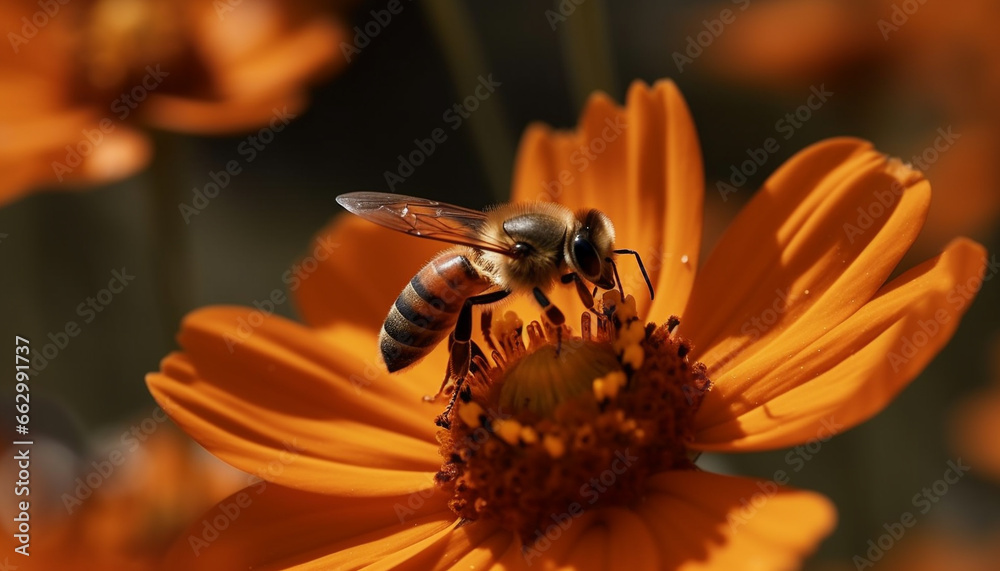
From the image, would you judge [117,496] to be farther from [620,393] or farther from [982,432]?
[982,432]

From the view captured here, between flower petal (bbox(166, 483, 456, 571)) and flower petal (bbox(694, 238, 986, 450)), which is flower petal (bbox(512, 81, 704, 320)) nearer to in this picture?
flower petal (bbox(694, 238, 986, 450))

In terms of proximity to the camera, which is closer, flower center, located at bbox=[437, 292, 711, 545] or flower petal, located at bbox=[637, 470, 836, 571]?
flower petal, located at bbox=[637, 470, 836, 571]

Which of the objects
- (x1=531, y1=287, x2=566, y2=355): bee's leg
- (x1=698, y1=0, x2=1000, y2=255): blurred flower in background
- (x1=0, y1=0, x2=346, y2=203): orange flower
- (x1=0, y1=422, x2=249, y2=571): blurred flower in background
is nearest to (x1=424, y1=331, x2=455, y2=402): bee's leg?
(x1=531, y1=287, x2=566, y2=355): bee's leg

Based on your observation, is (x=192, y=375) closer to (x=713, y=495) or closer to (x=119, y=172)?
(x=119, y=172)

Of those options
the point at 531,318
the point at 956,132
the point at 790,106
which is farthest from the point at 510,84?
the point at 531,318

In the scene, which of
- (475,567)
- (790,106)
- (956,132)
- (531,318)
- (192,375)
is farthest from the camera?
(790,106)

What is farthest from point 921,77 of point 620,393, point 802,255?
point 620,393
